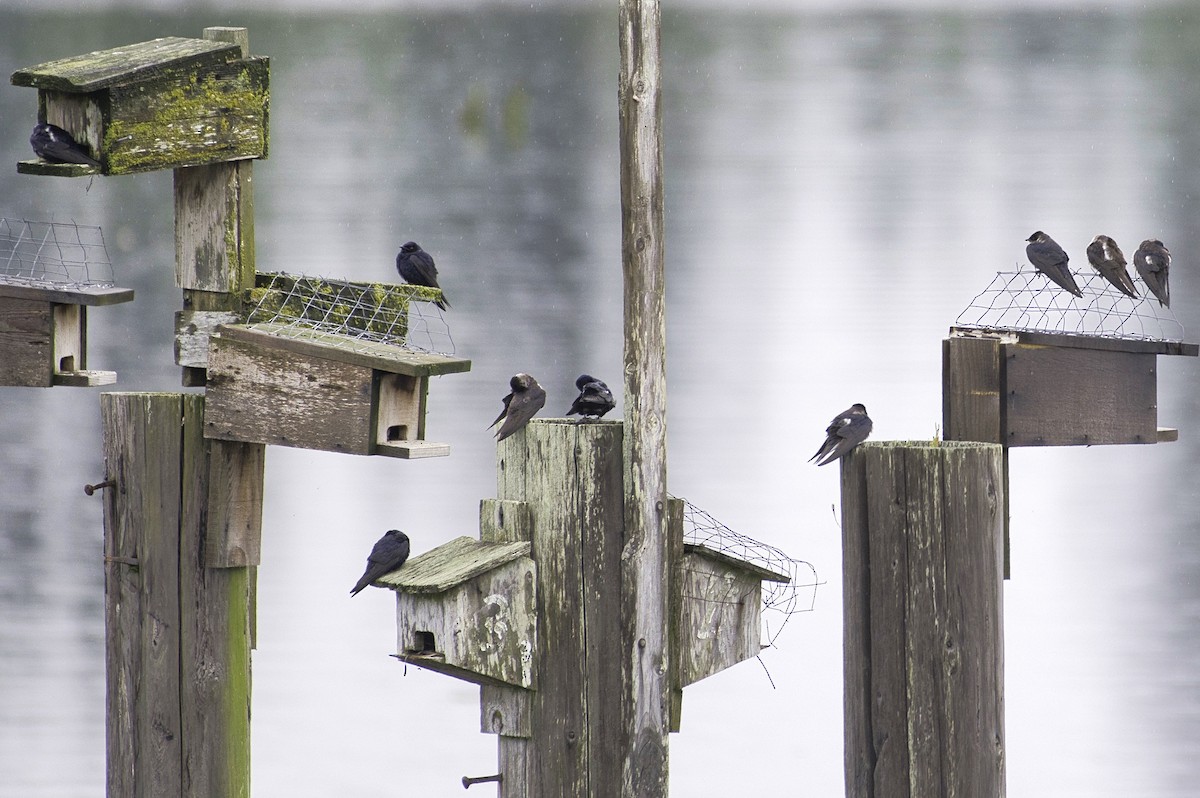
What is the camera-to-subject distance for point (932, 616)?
4.21 m

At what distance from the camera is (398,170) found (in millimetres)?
21734

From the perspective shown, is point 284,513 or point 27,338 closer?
point 27,338

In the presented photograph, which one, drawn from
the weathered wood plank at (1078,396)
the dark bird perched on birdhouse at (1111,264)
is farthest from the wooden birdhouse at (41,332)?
the dark bird perched on birdhouse at (1111,264)

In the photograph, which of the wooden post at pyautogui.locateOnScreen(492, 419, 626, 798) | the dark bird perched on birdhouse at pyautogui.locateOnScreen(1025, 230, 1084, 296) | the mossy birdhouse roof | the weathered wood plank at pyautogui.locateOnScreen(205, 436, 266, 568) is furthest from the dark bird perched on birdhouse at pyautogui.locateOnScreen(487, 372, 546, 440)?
the dark bird perched on birdhouse at pyautogui.locateOnScreen(1025, 230, 1084, 296)

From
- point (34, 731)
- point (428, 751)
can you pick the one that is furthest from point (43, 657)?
point (428, 751)

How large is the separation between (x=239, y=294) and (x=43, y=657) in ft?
16.8

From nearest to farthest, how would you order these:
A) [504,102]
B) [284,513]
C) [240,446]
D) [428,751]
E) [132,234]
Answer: [240,446], [428,751], [284,513], [132,234], [504,102]

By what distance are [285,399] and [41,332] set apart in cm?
94

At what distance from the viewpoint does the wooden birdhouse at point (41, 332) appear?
16.7ft

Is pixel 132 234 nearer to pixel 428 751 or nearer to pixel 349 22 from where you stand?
pixel 428 751

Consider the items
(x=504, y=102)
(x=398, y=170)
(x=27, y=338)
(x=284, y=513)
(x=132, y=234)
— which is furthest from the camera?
(x=504, y=102)

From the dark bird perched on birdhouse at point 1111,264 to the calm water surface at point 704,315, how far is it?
3203 millimetres

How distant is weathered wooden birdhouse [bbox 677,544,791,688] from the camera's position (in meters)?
4.58

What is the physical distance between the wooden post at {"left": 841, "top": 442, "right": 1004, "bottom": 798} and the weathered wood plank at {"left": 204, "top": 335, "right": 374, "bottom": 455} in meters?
1.25
